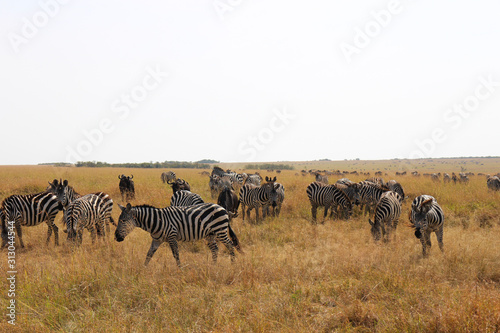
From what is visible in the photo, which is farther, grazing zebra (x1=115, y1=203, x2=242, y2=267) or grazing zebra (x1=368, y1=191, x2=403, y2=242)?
grazing zebra (x1=368, y1=191, x2=403, y2=242)

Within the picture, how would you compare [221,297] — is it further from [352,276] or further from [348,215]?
[348,215]

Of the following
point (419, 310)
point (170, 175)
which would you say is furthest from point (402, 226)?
point (170, 175)

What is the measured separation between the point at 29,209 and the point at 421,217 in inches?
396

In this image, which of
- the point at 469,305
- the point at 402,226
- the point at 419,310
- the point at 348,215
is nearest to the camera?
the point at 469,305

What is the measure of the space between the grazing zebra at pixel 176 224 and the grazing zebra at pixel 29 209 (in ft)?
12.5

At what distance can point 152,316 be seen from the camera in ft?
14.6

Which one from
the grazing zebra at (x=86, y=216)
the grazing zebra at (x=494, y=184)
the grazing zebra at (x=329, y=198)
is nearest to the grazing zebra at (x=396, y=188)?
the grazing zebra at (x=329, y=198)

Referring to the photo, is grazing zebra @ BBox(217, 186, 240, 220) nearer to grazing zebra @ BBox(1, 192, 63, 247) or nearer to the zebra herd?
the zebra herd

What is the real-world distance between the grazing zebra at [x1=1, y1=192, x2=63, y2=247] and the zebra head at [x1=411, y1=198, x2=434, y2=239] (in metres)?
9.51

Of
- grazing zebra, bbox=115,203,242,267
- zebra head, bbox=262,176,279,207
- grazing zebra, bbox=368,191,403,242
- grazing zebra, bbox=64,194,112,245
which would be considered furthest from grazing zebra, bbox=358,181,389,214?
grazing zebra, bbox=64,194,112,245

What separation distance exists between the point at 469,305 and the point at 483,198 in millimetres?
11566

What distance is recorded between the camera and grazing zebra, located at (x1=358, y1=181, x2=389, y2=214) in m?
12.0

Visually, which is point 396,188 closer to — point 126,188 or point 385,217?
point 385,217

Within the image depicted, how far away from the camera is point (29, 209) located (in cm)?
835
